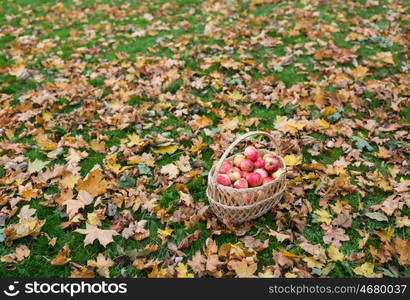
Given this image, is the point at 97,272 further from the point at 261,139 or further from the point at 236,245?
the point at 261,139

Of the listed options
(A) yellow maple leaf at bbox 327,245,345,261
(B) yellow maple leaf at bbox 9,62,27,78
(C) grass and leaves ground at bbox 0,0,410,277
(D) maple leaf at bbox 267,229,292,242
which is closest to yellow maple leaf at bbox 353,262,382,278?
(C) grass and leaves ground at bbox 0,0,410,277

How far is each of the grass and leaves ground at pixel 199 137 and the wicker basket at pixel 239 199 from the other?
141 millimetres

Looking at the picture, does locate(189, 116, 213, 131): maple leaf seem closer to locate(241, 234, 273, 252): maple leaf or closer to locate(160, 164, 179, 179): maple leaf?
locate(160, 164, 179, 179): maple leaf

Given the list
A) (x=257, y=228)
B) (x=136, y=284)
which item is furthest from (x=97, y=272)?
(x=257, y=228)

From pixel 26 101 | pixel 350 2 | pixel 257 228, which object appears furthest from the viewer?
pixel 350 2

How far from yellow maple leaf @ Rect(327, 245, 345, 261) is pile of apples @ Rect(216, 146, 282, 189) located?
0.75 meters

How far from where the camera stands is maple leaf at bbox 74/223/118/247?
3330mm

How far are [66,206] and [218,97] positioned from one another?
2489 millimetres

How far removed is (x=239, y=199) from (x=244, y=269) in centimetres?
57

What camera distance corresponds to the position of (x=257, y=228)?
3459 millimetres

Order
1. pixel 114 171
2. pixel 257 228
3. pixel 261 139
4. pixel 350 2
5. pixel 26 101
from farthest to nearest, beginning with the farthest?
pixel 350 2
pixel 26 101
pixel 261 139
pixel 114 171
pixel 257 228

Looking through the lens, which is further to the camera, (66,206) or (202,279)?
(66,206)

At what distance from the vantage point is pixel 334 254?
10.3 ft

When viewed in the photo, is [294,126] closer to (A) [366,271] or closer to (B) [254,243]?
(B) [254,243]
